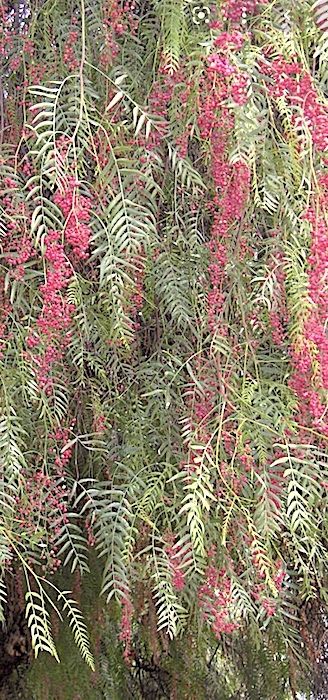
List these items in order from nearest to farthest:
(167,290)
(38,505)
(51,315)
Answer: (51,315) < (38,505) < (167,290)

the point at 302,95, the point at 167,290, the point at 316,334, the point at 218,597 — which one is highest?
the point at 302,95

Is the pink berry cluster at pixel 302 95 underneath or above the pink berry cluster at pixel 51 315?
above

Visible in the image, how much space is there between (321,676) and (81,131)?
2.01 m

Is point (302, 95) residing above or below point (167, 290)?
above

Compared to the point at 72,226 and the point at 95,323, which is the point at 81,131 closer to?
the point at 72,226

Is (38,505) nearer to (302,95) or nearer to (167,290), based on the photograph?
(167,290)

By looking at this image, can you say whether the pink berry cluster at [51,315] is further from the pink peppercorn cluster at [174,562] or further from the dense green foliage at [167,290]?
the pink peppercorn cluster at [174,562]

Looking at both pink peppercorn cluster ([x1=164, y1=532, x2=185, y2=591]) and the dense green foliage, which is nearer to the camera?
the dense green foliage

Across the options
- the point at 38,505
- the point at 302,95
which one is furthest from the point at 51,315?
the point at 302,95

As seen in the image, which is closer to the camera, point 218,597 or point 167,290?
point 218,597

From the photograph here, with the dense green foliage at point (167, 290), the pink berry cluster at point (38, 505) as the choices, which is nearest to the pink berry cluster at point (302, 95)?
the dense green foliage at point (167, 290)

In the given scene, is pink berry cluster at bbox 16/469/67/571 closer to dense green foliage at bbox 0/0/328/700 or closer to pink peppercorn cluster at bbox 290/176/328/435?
dense green foliage at bbox 0/0/328/700

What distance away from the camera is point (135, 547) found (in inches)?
60.3

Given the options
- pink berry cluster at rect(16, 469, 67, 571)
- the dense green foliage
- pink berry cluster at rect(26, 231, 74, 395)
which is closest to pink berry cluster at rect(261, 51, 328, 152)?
the dense green foliage
